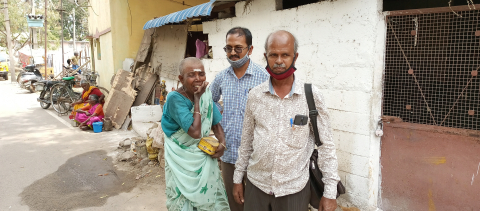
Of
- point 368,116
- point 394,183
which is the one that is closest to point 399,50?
point 368,116

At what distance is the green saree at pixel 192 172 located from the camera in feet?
7.15

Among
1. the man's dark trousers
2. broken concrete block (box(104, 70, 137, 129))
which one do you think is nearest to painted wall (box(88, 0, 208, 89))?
broken concrete block (box(104, 70, 137, 129))

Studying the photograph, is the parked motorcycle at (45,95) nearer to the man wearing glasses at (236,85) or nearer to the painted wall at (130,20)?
the painted wall at (130,20)

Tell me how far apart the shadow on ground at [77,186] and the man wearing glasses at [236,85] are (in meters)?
2.25

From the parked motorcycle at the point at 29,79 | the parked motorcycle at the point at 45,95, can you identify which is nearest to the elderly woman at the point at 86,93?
the parked motorcycle at the point at 45,95

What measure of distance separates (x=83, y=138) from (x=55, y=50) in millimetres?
30165

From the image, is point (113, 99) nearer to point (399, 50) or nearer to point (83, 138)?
point (83, 138)

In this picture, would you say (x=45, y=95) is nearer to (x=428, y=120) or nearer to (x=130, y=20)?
(x=130, y=20)

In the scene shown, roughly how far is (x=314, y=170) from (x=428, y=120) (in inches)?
65.7

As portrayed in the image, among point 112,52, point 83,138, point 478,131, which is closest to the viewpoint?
point 478,131

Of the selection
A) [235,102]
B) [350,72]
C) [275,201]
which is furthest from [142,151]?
[275,201]

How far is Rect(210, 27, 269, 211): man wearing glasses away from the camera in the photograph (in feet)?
7.64

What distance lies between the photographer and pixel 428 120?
8.89 ft

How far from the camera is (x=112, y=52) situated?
30.0ft
